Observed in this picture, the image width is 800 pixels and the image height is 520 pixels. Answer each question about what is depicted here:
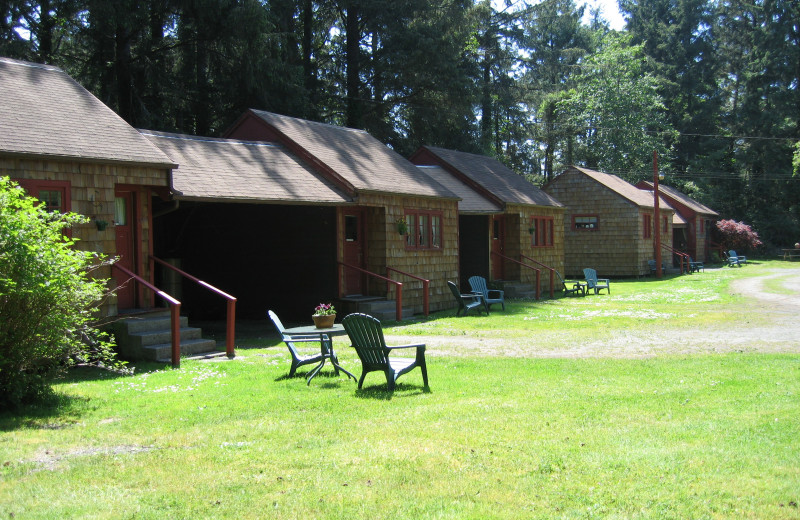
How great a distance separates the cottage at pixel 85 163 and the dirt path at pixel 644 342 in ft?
17.0

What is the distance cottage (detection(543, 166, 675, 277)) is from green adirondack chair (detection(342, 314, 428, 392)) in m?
26.6

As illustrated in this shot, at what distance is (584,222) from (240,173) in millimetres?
22666

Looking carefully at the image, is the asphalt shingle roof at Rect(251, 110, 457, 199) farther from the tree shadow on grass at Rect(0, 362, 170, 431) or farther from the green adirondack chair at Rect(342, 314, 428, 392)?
the tree shadow on grass at Rect(0, 362, 170, 431)

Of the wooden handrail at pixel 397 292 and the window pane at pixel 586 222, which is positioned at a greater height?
the window pane at pixel 586 222

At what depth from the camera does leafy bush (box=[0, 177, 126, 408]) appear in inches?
302

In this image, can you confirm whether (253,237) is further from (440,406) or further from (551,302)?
(440,406)

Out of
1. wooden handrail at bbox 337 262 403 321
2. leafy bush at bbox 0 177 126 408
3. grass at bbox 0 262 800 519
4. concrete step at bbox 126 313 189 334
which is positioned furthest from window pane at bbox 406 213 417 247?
leafy bush at bbox 0 177 126 408

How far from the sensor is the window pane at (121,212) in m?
12.8

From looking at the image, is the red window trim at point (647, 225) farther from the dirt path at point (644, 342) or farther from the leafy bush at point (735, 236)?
the dirt path at point (644, 342)

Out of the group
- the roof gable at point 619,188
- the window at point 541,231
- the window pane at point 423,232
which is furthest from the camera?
the roof gable at point 619,188

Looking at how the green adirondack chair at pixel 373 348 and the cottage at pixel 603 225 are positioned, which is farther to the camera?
the cottage at pixel 603 225

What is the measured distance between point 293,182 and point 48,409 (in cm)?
926

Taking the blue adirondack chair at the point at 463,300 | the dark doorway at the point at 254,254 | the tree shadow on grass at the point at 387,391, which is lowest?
the tree shadow on grass at the point at 387,391

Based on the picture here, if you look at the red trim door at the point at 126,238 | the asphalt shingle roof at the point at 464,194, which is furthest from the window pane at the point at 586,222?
the red trim door at the point at 126,238
